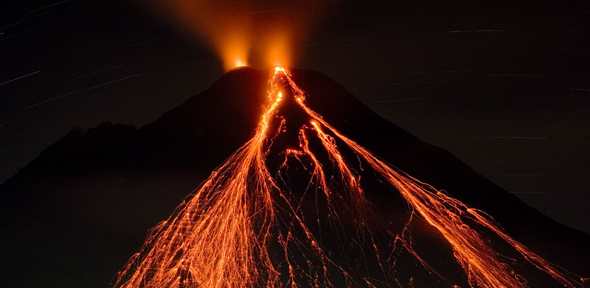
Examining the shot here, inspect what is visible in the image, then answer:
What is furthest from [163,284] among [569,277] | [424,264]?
[569,277]

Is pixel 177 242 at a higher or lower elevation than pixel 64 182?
higher

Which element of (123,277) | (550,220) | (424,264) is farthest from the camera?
(550,220)

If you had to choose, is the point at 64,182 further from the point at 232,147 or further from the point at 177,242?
the point at 177,242
